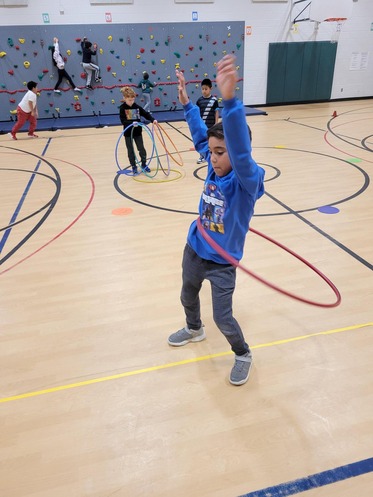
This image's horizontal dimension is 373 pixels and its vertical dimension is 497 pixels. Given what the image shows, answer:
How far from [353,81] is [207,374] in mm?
13756

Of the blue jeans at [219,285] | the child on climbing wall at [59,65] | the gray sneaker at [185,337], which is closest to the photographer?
the blue jeans at [219,285]

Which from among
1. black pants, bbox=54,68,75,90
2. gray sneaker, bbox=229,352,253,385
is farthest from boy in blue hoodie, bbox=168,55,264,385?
black pants, bbox=54,68,75,90

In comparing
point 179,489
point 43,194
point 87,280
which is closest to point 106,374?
point 179,489

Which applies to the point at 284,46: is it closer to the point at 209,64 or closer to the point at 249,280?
the point at 209,64

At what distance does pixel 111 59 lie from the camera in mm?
10766

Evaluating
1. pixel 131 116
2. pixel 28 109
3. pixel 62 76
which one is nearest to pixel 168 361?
pixel 131 116

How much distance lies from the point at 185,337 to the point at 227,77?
5.26 ft

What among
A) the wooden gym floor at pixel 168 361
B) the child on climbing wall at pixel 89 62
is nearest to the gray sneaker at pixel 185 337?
the wooden gym floor at pixel 168 361

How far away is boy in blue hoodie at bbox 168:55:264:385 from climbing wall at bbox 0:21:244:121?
33.2ft

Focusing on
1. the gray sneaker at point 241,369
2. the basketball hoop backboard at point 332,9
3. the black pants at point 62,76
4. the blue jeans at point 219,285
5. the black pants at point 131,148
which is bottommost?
the gray sneaker at point 241,369

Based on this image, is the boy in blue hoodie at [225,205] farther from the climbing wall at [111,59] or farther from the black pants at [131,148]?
the climbing wall at [111,59]

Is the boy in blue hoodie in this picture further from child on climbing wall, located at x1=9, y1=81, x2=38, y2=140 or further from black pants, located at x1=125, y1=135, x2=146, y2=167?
child on climbing wall, located at x1=9, y1=81, x2=38, y2=140

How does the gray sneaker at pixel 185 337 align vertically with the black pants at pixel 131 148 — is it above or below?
below

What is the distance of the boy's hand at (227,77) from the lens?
4.09 ft
